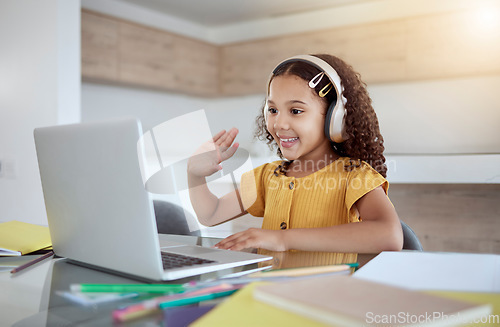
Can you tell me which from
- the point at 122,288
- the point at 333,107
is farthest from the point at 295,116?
the point at 122,288

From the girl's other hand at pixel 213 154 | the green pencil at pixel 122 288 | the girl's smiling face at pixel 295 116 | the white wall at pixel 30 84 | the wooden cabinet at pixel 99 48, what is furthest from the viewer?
the wooden cabinet at pixel 99 48

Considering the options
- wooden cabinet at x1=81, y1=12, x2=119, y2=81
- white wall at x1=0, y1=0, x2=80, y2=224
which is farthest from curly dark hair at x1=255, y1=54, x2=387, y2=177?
wooden cabinet at x1=81, y1=12, x2=119, y2=81

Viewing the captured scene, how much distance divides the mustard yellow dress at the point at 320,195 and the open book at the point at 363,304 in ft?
2.27

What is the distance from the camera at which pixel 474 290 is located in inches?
20.7

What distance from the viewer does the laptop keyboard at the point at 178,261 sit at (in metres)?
0.67

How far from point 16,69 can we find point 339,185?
6.88ft

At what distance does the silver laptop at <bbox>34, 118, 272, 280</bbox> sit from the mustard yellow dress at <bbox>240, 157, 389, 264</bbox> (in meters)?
0.48

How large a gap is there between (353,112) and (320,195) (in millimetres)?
237

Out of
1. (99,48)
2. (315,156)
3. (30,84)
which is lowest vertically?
(315,156)

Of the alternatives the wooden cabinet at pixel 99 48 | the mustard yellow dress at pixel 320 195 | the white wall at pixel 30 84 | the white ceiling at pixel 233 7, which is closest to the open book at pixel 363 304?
the mustard yellow dress at pixel 320 195

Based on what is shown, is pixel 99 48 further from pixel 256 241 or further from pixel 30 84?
pixel 256 241

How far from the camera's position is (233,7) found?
13.1 ft

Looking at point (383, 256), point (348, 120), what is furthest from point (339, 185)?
point (383, 256)

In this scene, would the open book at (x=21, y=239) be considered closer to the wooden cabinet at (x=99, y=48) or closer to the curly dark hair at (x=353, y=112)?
the curly dark hair at (x=353, y=112)
